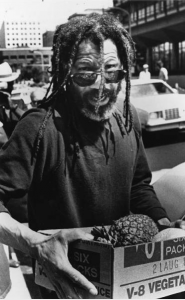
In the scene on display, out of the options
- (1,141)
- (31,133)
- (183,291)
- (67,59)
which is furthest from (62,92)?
(183,291)

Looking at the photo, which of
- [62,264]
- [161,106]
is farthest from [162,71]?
[161,106]

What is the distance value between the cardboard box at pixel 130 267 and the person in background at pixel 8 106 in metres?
0.69

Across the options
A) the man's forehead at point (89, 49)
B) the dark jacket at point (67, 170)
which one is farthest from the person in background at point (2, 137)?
the man's forehead at point (89, 49)

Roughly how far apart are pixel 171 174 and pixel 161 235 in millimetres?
760

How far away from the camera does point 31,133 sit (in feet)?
4.13

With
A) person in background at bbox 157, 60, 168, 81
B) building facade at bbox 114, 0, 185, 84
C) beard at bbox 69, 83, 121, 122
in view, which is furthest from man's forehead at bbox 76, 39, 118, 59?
person in background at bbox 157, 60, 168, 81

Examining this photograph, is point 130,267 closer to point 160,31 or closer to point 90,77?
point 90,77

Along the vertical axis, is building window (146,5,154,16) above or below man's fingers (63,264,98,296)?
above

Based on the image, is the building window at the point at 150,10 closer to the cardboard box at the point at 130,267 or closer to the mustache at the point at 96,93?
the mustache at the point at 96,93

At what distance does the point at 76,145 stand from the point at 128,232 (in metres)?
0.28

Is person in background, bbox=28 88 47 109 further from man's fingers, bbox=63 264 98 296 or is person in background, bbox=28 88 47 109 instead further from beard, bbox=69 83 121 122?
Result: man's fingers, bbox=63 264 98 296

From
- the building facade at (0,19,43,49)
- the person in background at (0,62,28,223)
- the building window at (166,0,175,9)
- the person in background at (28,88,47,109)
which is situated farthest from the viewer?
the building window at (166,0,175,9)

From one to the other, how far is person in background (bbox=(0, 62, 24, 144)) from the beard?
429mm

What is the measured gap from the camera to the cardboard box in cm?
108
